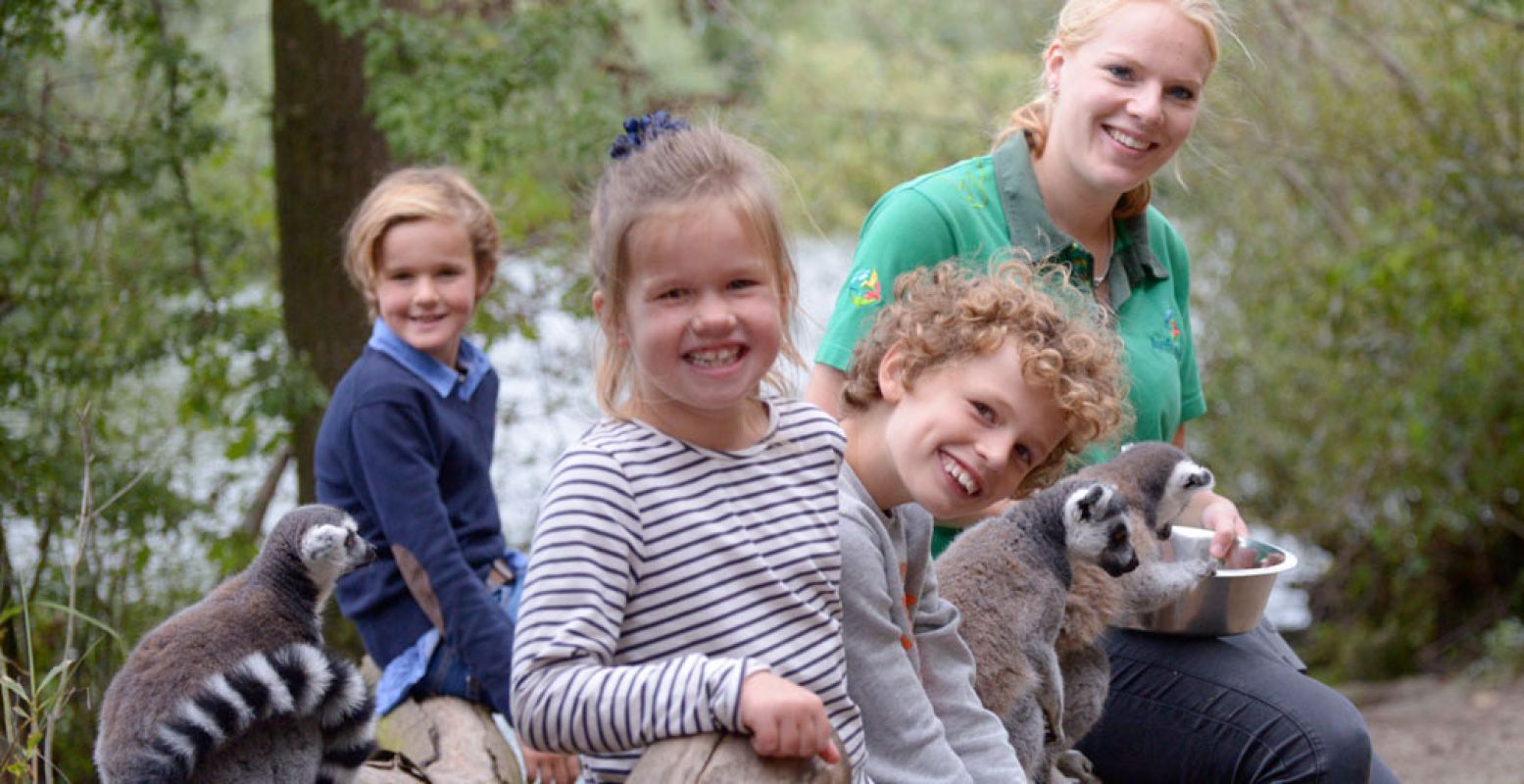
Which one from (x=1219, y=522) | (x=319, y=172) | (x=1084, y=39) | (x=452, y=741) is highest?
(x=1084, y=39)

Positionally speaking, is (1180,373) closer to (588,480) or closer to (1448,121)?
(588,480)

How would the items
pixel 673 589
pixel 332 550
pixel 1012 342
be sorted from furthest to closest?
pixel 332 550 < pixel 1012 342 < pixel 673 589

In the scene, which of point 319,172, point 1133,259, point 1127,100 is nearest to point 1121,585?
point 1133,259

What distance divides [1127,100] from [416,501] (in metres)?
1.64

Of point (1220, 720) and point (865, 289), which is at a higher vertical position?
point (865, 289)

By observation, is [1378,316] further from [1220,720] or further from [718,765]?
[718,765]

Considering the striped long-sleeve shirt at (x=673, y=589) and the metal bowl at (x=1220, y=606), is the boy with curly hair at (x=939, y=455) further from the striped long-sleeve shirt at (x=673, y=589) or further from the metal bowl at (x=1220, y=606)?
the metal bowl at (x=1220, y=606)

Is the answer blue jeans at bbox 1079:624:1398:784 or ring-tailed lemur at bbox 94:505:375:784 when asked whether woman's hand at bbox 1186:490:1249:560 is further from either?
ring-tailed lemur at bbox 94:505:375:784

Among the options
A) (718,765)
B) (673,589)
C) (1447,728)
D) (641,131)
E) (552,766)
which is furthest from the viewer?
(1447,728)

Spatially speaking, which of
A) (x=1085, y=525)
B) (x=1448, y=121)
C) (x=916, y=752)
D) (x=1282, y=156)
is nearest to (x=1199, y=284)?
Result: (x=1282, y=156)

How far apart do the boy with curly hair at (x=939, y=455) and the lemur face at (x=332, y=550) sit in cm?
79

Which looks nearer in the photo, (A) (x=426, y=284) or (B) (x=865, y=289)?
(B) (x=865, y=289)

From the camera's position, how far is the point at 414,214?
3.44 meters

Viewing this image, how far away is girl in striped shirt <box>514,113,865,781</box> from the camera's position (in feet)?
5.67
